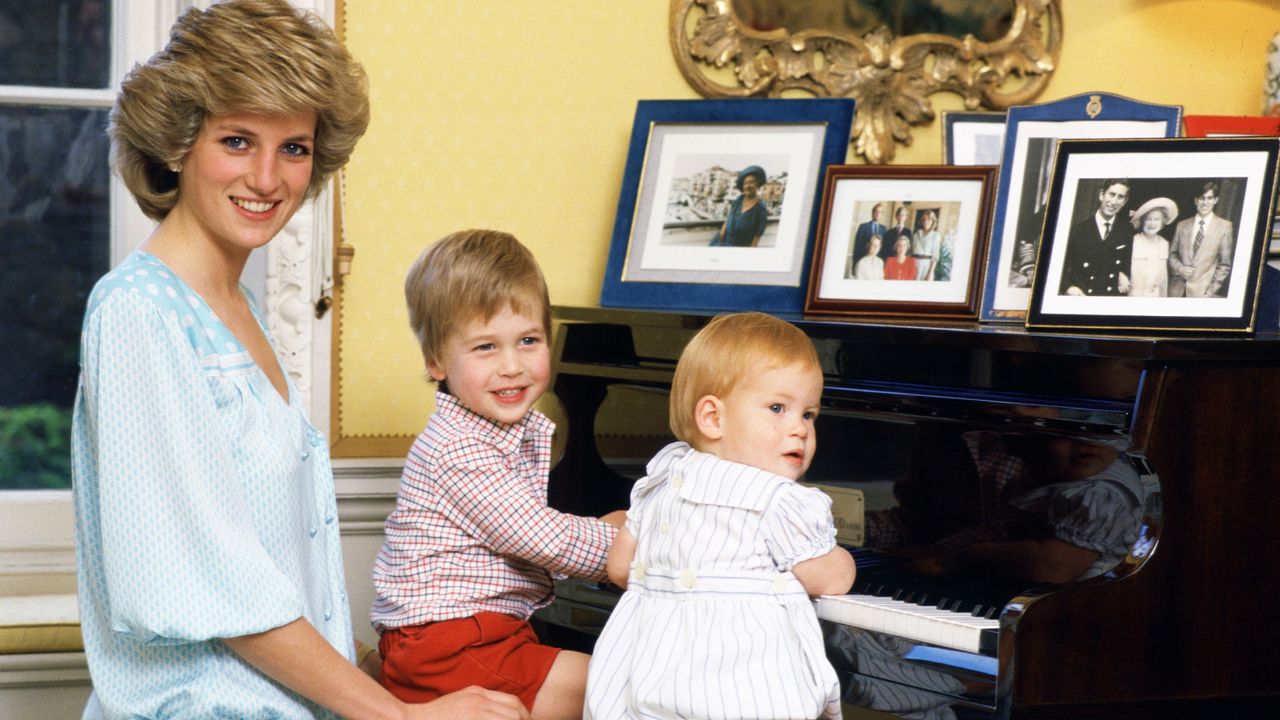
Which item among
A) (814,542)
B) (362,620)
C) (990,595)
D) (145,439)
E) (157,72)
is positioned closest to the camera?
(145,439)

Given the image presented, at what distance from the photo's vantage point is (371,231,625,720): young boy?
1841 millimetres

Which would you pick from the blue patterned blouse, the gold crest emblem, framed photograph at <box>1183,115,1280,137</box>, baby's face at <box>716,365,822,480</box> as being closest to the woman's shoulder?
the blue patterned blouse

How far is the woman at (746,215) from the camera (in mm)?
2508

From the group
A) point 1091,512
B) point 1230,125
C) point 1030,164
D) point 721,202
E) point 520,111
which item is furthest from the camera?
point 520,111

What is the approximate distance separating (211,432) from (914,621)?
0.88 meters

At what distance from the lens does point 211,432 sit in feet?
4.79

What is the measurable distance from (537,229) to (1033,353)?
4.27ft

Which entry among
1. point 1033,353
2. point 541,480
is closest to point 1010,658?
point 1033,353

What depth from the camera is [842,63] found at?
286cm

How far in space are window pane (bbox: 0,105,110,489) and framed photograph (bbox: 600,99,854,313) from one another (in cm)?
110

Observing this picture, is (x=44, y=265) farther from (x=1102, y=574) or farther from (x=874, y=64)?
(x=1102, y=574)

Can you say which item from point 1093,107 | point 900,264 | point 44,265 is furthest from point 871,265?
point 44,265

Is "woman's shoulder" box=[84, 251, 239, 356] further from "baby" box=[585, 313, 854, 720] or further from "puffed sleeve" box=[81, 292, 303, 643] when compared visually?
"baby" box=[585, 313, 854, 720]

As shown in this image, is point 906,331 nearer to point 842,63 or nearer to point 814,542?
point 814,542
